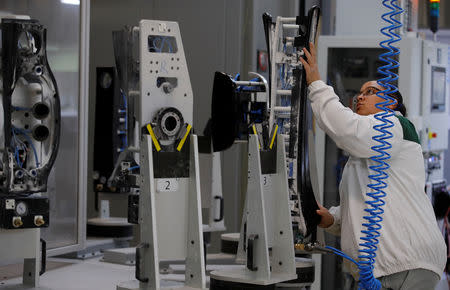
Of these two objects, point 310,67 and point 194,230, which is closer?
point 310,67

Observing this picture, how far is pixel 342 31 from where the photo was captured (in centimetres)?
759

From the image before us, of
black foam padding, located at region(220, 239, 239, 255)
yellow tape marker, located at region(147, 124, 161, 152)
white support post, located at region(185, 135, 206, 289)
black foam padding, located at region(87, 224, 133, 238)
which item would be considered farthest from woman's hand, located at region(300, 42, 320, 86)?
black foam padding, located at region(87, 224, 133, 238)

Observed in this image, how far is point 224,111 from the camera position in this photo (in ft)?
15.4

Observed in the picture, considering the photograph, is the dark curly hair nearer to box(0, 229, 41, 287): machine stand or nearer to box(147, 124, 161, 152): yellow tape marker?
box(147, 124, 161, 152): yellow tape marker

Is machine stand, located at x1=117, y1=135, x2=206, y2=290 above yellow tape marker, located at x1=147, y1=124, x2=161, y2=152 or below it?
below

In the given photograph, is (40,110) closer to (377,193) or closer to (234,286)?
(234,286)

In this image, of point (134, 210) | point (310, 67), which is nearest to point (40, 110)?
point (134, 210)

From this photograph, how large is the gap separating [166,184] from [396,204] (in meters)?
1.31

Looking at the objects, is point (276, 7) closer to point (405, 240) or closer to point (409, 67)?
point (409, 67)

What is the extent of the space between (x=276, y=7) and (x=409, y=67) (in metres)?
2.43

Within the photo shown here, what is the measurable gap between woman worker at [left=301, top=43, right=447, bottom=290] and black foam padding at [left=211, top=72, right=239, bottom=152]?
762mm

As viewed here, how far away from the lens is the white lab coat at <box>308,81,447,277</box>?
3.90 meters

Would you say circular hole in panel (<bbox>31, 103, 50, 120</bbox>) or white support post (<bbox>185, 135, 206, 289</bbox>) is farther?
circular hole in panel (<bbox>31, 103, 50, 120</bbox>)

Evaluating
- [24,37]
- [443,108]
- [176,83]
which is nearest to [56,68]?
[24,37]
